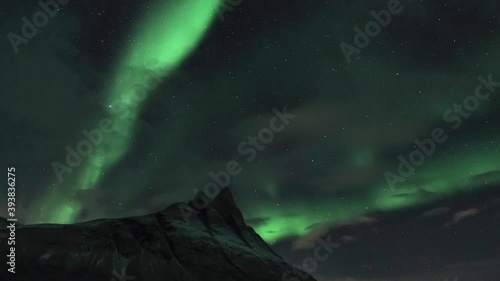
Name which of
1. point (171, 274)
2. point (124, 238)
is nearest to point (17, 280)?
point (124, 238)

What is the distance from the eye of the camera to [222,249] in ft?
140

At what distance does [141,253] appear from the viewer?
3550 cm

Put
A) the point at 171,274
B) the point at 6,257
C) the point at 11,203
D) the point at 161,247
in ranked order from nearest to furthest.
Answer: the point at 11,203 → the point at 6,257 → the point at 171,274 → the point at 161,247

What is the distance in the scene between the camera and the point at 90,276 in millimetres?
30047

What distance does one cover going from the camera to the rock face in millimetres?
29562

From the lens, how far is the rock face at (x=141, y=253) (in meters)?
29.6

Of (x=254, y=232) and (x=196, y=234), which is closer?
(x=196, y=234)

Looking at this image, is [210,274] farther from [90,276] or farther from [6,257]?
[6,257]

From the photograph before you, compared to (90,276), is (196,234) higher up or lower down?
higher up

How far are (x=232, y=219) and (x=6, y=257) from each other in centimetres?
3450

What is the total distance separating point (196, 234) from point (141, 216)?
6908 mm

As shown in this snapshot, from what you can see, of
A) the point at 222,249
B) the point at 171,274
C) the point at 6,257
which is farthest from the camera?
the point at 222,249

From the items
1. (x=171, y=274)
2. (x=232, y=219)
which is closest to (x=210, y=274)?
(x=171, y=274)

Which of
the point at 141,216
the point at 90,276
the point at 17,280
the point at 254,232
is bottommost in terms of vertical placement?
the point at 17,280
